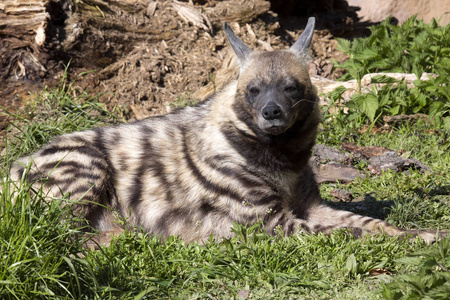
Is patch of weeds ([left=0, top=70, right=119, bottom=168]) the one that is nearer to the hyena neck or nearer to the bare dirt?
the bare dirt

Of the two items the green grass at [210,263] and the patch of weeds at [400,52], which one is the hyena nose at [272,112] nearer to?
the green grass at [210,263]

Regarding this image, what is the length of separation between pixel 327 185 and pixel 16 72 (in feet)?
14.0

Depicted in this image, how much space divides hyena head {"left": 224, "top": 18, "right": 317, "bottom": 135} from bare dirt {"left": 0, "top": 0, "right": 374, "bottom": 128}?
2.87 m

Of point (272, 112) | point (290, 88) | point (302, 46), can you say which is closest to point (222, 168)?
point (272, 112)

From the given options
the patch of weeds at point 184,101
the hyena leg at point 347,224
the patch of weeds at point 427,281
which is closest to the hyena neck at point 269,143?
the hyena leg at point 347,224

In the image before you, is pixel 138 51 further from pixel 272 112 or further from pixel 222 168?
pixel 272 112

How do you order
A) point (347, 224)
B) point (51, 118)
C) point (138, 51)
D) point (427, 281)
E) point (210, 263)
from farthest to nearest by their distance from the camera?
point (138, 51) < point (51, 118) < point (347, 224) < point (210, 263) < point (427, 281)

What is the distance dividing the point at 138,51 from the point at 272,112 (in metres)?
4.18

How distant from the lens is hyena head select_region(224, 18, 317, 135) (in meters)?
4.43

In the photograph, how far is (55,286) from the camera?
10.5 feet

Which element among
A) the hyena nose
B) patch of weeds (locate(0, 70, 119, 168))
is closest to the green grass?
the hyena nose

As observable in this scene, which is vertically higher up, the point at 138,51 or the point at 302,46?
the point at 302,46

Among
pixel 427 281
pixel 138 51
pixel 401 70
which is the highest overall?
pixel 427 281

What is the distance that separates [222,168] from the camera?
4.66 meters
